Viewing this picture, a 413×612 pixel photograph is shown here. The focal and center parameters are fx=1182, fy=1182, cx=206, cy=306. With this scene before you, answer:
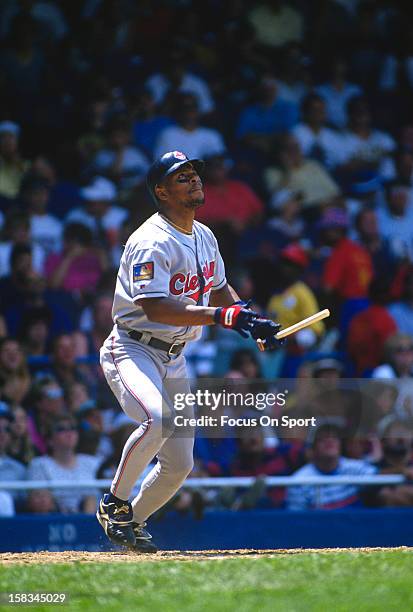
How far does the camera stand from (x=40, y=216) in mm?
9547

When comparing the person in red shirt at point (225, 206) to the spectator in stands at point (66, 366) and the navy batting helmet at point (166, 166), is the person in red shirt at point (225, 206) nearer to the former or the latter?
the spectator in stands at point (66, 366)

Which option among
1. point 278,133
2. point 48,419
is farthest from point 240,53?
point 48,419

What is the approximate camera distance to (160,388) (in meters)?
5.62

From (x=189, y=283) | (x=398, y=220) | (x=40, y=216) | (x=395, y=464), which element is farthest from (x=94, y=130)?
(x=189, y=283)

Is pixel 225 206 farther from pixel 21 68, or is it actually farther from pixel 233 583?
pixel 233 583

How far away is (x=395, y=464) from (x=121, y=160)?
3.82 metres

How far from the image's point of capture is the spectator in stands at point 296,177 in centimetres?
1045

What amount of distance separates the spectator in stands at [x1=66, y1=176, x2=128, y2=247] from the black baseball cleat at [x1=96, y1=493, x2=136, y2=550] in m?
4.22

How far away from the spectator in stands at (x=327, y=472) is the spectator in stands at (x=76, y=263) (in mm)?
2389

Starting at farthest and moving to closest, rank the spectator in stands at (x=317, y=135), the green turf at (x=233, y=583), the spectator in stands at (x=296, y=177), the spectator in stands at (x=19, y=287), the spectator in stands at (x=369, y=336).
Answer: the spectator in stands at (x=317, y=135)
the spectator in stands at (x=296, y=177)
the spectator in stands at (x=369, y=336)
the spectator in stands at (x=19, y=287)
the green turf at (x=233, y=583)

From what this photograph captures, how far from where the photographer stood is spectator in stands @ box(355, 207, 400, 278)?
10.1m

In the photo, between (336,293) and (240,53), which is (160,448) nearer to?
(336,293)

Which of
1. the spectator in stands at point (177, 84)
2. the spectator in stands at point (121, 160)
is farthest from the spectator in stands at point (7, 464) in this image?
the spectator in stands at point (177, 84)

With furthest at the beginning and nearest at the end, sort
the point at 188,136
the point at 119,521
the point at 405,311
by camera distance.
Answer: the point at 188,136
the point at 405,311
the point at 119,521
